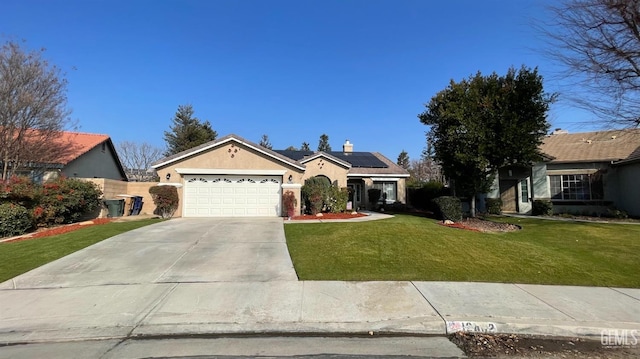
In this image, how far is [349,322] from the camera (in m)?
5.21

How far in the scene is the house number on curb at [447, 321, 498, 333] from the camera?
198 inches

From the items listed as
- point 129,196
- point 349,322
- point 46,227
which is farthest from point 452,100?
point 46,227

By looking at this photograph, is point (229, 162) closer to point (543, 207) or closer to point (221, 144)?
point (221, 144)

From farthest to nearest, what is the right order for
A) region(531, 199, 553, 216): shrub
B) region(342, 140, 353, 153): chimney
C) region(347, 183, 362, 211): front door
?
region(342, 140, 353, 153): chimney
region(347, 183, 362, 211): front door
region(531, 199, 553, 216): shrub

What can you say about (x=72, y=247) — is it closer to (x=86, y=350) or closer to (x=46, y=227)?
(x=86, y=350)

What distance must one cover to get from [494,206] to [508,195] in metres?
2.27

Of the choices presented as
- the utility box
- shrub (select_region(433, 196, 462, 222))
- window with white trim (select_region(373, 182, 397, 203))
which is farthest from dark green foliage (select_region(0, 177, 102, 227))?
window with white trim (select_region(373, 182, 397, 203))

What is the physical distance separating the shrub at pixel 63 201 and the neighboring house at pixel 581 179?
75.1 feet

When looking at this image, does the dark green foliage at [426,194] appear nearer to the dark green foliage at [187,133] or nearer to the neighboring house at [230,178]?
the neighboring house at [230,178]

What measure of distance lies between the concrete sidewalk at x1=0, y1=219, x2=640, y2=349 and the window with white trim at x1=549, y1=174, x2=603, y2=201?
55.7 ft

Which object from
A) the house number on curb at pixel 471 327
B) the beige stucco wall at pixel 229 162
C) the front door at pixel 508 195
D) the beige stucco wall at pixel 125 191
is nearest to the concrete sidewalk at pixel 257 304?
the house number on curb at pixel 471 327

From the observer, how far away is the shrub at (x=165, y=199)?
1653 cm

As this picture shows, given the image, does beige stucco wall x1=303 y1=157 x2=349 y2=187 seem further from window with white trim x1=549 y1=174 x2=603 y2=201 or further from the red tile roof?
the red tile roof

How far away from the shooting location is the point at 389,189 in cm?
2627
